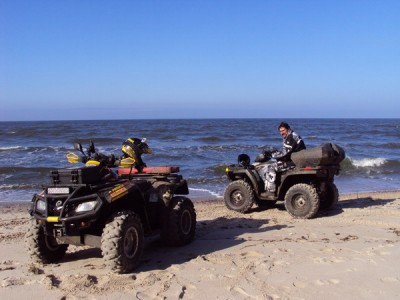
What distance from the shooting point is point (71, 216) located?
474 cm

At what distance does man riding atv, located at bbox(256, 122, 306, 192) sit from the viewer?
324 inches

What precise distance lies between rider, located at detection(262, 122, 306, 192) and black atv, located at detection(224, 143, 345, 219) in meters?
0.08

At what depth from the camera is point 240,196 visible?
28.6ft

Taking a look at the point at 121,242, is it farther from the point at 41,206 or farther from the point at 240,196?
the point at 240,196

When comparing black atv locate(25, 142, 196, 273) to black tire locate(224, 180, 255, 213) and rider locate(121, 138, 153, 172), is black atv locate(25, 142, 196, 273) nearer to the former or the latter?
rider locate(121, 138, 153, 172)

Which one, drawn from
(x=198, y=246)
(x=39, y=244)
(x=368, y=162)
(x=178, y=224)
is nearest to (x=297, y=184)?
(x=198, y=246)

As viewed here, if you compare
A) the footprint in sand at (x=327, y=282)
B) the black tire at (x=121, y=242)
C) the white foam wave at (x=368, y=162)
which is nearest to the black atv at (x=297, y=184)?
the footprint in sand at (x=327, y=282)

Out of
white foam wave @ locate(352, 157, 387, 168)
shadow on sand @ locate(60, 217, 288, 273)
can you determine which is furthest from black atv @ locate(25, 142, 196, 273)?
white foam wave @ locate(352, 157, 387, 168)

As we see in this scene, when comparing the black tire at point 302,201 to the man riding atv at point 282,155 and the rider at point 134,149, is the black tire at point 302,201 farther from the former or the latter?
the rider at point 134,149

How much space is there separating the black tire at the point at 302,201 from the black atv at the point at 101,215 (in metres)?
2.78

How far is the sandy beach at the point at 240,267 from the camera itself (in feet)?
14.3

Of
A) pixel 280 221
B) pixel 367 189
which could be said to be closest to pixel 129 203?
pixel 280 221

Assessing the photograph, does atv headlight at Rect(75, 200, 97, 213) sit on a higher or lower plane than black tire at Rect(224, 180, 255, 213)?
higher

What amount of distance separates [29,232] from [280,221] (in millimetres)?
4207
